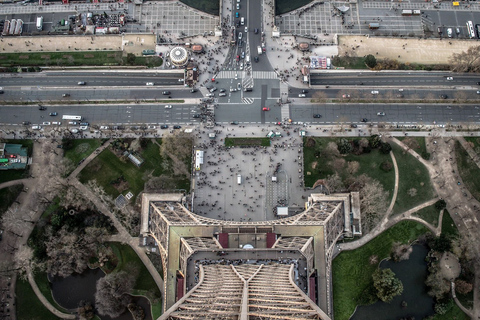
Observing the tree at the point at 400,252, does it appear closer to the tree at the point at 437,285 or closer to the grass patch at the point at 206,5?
the tree at the point at 437,285

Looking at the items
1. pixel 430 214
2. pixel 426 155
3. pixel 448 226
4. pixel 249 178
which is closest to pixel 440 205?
pixel 430 214

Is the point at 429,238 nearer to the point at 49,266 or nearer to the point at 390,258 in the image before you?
the point at 390,258

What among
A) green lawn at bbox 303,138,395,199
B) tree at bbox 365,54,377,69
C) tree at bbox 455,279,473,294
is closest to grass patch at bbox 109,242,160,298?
green lawn at bbox 303,138,395,199

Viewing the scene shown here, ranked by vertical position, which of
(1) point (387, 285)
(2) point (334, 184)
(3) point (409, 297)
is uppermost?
(2) point (334, 184)

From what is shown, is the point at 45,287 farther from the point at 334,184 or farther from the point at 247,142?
the point at 334,184

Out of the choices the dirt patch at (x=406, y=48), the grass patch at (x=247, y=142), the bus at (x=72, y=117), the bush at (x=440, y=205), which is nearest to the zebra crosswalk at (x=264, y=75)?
the grass patch at (x=247, y=142)

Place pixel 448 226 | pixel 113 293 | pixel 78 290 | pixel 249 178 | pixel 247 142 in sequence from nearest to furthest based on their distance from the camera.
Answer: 1. pixel 113 293
2. pixel 78 290
3. pixel 448 226
4. pixel 249 178
5. pixel 247 142

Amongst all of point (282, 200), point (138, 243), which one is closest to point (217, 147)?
point (282, 200)

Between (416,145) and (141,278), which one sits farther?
(416,145)
